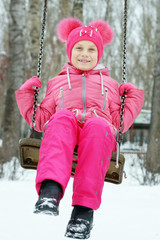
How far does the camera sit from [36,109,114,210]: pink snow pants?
5.85ft

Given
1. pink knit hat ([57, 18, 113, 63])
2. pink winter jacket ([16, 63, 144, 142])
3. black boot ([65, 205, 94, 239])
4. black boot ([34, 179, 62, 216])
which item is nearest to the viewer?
black boot ([34, 179, 62, 216])

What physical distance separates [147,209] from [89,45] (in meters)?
1.85

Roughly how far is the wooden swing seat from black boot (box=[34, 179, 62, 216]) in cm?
46

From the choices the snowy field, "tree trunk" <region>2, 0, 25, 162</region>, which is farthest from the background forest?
the snowy field

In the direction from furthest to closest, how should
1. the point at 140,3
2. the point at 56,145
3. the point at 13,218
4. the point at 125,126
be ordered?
the point at 140,3, the point at 13,218, the point at 125,126, the point at 56,145

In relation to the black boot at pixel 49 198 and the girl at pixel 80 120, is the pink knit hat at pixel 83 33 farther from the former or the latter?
the black boot at pixel 49 198

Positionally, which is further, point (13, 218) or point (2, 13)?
point (2, 13)

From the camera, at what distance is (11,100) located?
21.0 ft

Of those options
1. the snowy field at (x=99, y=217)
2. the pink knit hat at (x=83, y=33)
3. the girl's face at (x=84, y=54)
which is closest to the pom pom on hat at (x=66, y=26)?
the pink knit hat at (x=83, y=33)

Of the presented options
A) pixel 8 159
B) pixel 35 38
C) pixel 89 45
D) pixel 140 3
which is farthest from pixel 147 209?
pixel 140 3

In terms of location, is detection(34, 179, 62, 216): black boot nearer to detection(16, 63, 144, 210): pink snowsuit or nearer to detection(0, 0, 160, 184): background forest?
detection(16, 63, 144, 210): pink snowsuit

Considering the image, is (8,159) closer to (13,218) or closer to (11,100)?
(11,100)

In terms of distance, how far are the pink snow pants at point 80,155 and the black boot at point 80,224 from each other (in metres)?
0.05

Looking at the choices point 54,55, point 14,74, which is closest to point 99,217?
point 14,74
